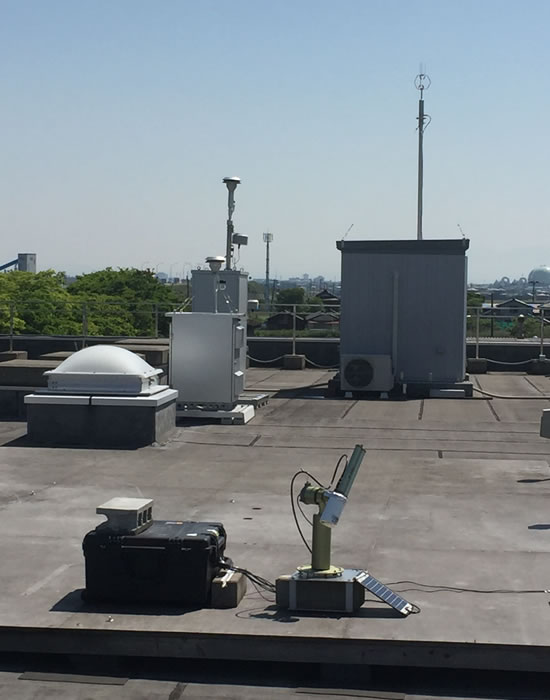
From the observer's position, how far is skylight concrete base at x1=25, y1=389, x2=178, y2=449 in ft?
48.3

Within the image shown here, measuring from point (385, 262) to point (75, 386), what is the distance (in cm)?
888

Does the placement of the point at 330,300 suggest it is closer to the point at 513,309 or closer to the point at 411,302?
the point at 513,309

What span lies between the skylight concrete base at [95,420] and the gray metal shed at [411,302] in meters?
8.01

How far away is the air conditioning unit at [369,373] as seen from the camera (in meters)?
21.2

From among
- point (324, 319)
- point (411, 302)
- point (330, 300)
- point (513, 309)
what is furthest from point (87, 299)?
point (411, 302)

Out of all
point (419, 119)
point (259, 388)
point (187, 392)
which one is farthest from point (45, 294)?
point (187, 392)

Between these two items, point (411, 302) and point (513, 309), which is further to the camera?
point (513, 309)

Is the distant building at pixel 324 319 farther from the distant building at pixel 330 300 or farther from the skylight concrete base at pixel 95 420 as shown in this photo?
the skylight concrete base at pixel 95 420

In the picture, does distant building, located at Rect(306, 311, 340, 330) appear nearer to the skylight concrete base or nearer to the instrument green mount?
the skylight concrete base

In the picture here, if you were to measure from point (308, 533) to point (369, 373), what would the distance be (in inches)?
455

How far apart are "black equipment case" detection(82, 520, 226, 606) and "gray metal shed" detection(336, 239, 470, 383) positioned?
14661 mm

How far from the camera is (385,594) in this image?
7.42 metres

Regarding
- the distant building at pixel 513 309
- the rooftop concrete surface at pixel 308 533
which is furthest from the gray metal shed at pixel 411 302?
the distant building at pixel 513 309

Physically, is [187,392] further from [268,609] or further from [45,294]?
[45,294]
